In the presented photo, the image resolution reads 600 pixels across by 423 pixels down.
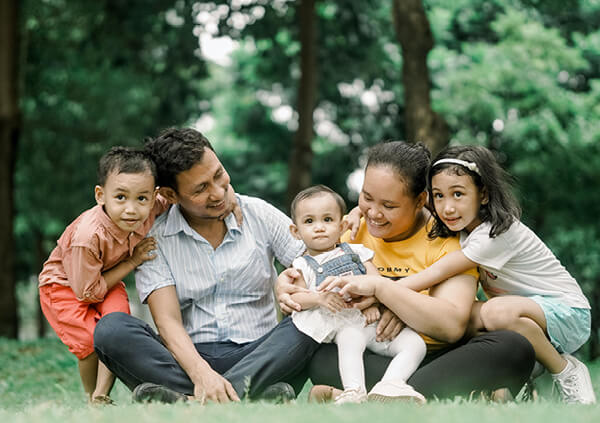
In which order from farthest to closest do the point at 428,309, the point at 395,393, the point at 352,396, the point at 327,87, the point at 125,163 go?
the point at 327,87 < the point at 125,163 < the point at 428,309 < the point at 352,396 < the point at 395,393

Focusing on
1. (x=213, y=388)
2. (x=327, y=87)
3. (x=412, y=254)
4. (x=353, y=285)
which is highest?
(x=327, y=87)

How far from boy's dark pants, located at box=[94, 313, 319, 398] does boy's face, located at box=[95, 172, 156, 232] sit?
505 millimetres

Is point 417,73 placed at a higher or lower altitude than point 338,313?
higher

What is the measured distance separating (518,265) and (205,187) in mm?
1703

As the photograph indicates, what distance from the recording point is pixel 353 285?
3613mm

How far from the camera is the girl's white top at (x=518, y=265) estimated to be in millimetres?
3693

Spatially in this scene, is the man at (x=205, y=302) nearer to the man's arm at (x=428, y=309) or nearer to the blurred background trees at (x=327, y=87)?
the man's arm at (x=428, y=309)

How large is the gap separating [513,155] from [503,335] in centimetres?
941

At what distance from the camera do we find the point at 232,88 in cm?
1769

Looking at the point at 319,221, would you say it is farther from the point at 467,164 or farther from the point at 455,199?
the point at 467,164

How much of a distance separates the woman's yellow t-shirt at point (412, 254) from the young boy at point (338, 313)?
0.50 ft

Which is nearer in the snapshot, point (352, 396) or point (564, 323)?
point (352, 396)

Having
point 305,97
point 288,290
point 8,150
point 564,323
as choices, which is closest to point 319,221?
point 288,290

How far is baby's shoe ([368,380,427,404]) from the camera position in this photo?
3285 mm
